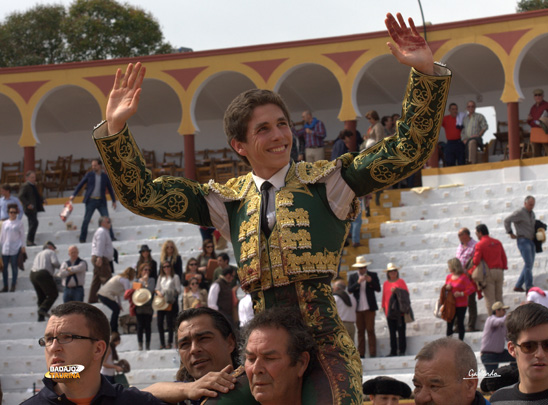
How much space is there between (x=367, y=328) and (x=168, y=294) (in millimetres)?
2652

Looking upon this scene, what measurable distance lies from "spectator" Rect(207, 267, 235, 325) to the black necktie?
8825mm

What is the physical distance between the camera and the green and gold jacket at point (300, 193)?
399 centimetres

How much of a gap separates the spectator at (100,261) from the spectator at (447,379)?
1188cm

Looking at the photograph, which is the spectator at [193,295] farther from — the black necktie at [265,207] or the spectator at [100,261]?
the black necktie at [265,207]

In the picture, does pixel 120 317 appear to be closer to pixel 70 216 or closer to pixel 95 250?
pixel 95 250

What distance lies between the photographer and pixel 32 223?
1844cm

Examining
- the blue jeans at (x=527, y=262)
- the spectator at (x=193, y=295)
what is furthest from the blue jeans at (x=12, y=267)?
the blue jeans at (x=527, y=262)

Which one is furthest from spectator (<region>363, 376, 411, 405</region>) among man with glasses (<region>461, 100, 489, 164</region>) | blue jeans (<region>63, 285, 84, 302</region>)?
man with glasses (<region>461, 100, 489, 164</region>)

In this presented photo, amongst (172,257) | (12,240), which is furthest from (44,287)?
(172,257)

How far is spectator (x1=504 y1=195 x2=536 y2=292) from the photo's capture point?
1445 centimetres

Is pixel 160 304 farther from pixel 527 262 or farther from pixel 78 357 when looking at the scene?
pixel 78 357

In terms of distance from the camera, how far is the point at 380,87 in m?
23.8

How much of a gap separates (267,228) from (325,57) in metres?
18.0

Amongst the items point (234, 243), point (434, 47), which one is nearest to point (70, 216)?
point (434, 47)
